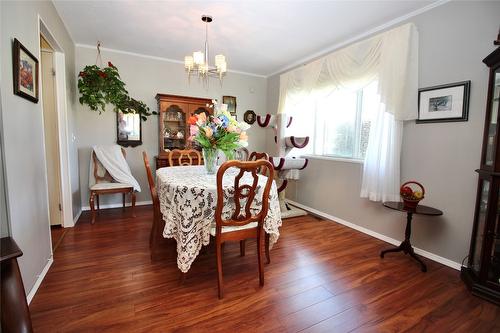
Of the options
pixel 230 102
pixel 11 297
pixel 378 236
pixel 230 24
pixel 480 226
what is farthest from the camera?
pixel 230 102

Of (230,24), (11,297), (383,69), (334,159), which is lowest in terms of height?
(11,297)

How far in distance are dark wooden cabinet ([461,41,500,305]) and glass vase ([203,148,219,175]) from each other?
6.81ft

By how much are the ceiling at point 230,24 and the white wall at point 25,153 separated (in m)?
0.67

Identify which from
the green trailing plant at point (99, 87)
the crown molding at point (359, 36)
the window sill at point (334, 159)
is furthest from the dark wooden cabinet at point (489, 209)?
the green trailing plant at point (99, 87)

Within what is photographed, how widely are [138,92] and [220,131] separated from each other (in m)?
2.51

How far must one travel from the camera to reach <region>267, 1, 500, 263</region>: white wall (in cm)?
201

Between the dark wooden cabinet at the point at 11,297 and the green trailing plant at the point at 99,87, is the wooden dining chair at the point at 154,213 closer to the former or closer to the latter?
the dark wooden cabinet at the point at 11,297

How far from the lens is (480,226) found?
74.6 inches

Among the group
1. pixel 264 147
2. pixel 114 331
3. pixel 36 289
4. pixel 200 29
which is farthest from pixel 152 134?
pixel 114 331

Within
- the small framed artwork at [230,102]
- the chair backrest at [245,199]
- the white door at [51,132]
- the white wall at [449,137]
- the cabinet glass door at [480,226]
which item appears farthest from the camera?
the small framed artwork at [230,102]

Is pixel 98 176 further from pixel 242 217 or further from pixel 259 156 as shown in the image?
pixel 242 217

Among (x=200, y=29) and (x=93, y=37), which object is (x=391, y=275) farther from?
(x=93, y=37)

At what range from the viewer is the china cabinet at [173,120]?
12.5 ft

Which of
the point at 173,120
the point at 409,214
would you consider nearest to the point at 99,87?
the point at 173,120
